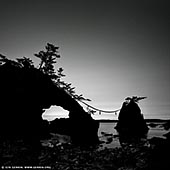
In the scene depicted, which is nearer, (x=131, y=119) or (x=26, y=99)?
(x=26, y=99)

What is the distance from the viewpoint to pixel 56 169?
6.60 meters

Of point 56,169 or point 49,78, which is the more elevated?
point 49,78

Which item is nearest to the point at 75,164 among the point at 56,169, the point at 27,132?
the point at 56,169

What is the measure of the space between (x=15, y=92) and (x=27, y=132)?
4.16 m

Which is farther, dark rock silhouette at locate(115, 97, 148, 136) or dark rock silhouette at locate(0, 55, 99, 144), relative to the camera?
dark rock silhouette at locate(115, 97, 148, 136)

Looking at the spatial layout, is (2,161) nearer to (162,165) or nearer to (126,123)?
(162,165)

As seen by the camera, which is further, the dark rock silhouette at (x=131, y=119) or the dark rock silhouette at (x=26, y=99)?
the dark rock silhouette at (x=131, y=119)

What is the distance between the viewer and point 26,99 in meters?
18.9

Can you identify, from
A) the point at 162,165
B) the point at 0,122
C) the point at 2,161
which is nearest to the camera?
the point at 162,165

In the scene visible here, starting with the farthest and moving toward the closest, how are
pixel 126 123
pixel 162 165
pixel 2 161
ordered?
1. pixel 126 123
2. pixel 2 161
3. pixel 162 165

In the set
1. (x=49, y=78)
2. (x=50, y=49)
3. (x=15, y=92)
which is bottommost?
(x=15, y=92)

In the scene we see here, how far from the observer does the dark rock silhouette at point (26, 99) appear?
17.7m

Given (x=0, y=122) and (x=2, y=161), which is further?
(x=0, y=122)

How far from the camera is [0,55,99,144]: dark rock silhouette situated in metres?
17.7
